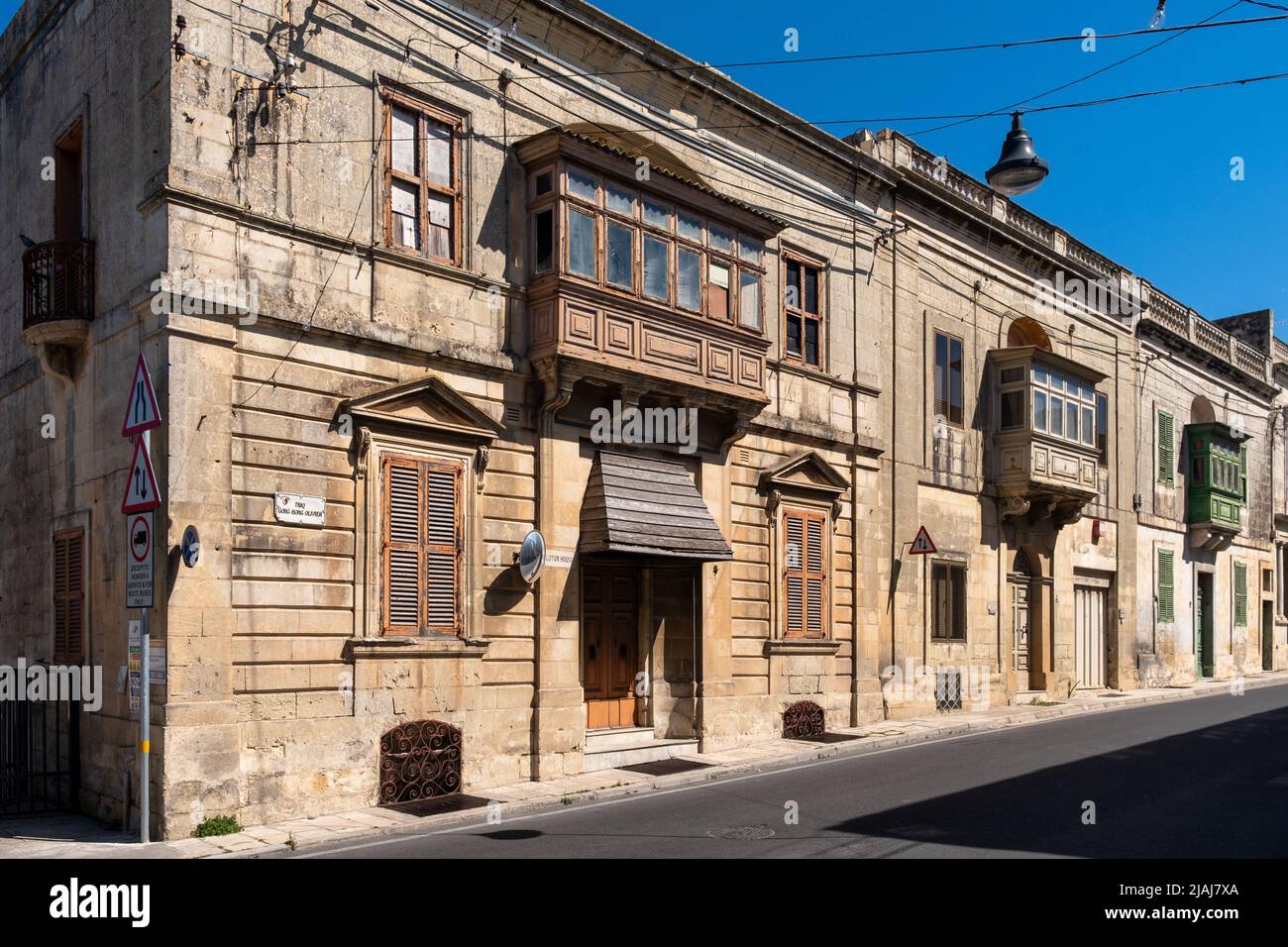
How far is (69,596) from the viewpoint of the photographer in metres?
14.5

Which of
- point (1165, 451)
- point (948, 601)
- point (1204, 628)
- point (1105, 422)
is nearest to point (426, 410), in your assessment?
point (948, 601)

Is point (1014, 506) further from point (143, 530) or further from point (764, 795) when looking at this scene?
point (143, 530)

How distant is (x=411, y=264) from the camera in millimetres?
14617

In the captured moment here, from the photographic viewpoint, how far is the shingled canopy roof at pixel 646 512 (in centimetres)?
1639

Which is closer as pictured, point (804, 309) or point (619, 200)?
point (619, 200)

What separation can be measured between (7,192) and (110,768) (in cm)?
922

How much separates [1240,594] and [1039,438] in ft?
57.7

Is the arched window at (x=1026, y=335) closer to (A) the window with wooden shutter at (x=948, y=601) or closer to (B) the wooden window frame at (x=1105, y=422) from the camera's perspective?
(B) the wooden window frame at (x=1105, y=422)

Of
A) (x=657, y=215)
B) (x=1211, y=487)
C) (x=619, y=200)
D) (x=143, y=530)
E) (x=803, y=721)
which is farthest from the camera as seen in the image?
(x=1211, y=487)

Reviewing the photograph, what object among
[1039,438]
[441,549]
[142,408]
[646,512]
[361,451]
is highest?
[1039,438]

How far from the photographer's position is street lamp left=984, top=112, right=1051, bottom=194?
18984 mm

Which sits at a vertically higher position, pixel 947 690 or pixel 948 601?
pixel 948 601

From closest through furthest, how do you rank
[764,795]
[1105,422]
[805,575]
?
1. [764,795]
2. [805,575]
3. [1105,422]
